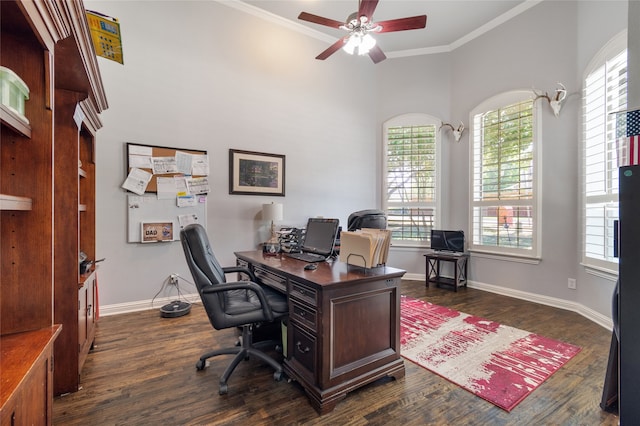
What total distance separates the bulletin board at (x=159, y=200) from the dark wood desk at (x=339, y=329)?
2.04 m

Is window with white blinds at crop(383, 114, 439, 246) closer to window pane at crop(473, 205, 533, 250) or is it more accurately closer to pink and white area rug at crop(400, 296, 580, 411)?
window pane at crop(473, 205, 533, 250)

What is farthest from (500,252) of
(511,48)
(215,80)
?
(215,80)

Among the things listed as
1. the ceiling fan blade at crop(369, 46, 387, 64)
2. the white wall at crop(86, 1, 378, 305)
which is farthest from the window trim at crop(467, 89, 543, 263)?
the ceiling fan blade at crop(369, 46, 387, 64)

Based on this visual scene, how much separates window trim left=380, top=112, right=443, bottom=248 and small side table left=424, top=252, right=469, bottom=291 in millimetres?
406

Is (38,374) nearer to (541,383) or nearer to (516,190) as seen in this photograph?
(541,383)

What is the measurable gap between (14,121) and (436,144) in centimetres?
506

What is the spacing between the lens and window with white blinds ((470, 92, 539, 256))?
12.7 ft

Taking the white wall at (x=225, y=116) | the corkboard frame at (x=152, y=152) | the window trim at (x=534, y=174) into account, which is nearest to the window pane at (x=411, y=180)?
the white wall at (x=225, y=116)

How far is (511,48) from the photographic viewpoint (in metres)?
4.08

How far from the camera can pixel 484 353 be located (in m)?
2.41

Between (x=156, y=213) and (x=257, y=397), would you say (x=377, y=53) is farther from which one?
(x=257, y=397)

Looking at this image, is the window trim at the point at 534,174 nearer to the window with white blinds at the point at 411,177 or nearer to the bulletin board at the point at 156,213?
the window with white blinds at the point at 411,177

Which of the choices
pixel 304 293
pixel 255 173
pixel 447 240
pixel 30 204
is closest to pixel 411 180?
pixel 447 240

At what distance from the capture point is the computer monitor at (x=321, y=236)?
7.89 feet
